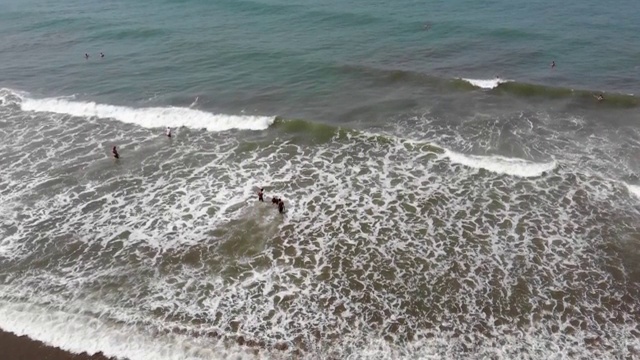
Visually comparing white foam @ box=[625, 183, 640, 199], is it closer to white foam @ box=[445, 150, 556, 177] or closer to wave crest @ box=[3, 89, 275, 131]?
white foam @ box=[445, 150, 556, 177]

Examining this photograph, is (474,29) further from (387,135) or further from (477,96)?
(387,135)

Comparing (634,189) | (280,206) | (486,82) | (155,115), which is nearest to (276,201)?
(280,206)

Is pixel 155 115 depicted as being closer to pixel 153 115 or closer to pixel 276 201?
pixel 153 115

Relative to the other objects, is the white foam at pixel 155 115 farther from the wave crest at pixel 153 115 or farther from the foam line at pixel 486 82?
the foam line at pixel 486 82

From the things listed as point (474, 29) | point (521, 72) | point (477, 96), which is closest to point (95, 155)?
point (477, 96)

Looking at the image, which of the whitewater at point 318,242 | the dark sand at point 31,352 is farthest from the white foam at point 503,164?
the dark sand at point 31,352

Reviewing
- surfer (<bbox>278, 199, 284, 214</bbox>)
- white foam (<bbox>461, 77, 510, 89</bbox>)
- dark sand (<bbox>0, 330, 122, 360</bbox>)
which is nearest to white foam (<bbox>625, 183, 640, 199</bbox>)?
white foam (<bbox>461, 77, 510, 89</bbox>)
